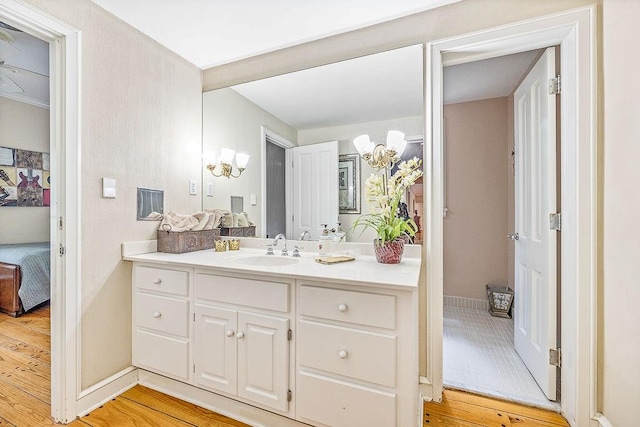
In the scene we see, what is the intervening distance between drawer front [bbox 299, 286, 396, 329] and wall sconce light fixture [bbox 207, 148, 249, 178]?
4.21 ft

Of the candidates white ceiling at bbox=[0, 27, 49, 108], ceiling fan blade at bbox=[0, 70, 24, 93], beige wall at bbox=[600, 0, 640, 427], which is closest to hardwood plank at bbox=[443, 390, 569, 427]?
beige wall at bbox=[600, 0, 640, 427]

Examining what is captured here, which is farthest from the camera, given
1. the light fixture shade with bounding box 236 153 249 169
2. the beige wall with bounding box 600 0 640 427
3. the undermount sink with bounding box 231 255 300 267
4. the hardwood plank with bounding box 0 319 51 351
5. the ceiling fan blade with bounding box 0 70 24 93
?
the ceiling fan blade with bounding box 0 70 24 93

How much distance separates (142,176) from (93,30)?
832mm

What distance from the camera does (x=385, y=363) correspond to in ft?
4.02

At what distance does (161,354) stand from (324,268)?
112 centimetres

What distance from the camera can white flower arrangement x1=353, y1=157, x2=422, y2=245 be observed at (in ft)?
5.52

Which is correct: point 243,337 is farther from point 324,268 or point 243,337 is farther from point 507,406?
point 507,406

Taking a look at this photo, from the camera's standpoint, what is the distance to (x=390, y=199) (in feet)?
5.80

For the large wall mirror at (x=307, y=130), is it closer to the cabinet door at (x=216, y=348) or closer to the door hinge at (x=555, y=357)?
the cabinet door at (x=216, y=348)

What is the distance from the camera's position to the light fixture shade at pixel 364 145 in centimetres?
188

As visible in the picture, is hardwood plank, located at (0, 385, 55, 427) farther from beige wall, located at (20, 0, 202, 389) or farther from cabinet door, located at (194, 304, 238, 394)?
cabinet door, located at (194, 304, 238, 394)

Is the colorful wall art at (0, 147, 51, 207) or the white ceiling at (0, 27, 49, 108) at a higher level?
the white ceiling at (0, 27, 49, 108)

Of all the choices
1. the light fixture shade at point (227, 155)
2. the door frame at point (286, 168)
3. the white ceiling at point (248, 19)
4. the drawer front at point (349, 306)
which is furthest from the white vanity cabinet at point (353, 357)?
the white ceiling at point (248, 19)

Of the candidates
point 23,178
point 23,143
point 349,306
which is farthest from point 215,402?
point 23,143
